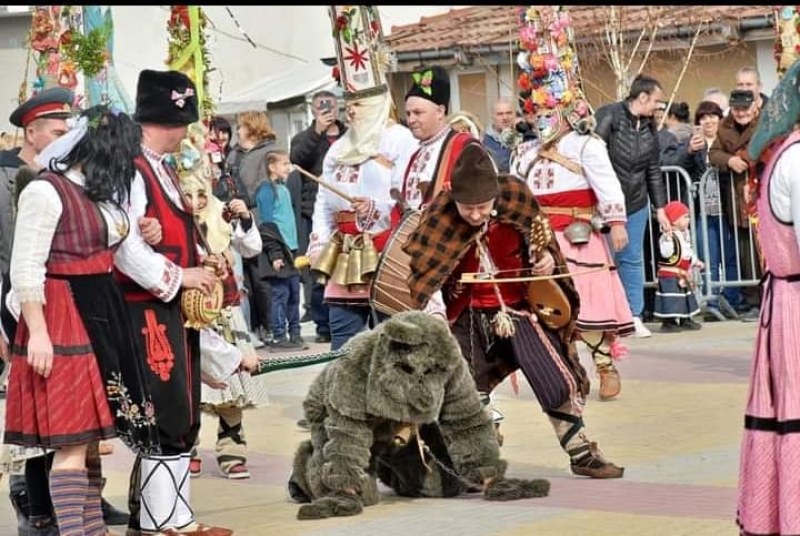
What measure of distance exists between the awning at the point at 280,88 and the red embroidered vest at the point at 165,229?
1811cm

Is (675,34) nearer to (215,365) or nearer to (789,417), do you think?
(215,365)

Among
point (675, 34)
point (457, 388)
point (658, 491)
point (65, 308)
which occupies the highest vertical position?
point (675, 34)

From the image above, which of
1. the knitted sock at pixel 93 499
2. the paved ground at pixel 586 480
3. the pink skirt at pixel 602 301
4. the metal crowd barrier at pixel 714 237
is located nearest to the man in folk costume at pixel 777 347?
the paved ground at pixel 586 480

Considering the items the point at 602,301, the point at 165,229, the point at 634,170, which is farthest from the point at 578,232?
the point at 165,229

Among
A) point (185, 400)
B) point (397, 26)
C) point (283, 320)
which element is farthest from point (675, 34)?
point (185, 400)

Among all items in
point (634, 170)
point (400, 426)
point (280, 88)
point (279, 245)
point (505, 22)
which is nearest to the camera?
point (400, 426)

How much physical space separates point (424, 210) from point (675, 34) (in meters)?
16.0

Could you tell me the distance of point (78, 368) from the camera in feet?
24.5

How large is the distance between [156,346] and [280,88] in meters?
20.9

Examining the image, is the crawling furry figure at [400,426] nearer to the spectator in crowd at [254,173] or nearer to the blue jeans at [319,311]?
the spectator in crowd at [254,173]

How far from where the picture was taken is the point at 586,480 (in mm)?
9398

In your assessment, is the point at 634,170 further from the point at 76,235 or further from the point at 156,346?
the point at 76,235

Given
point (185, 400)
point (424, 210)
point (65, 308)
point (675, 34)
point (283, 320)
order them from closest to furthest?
1. point (65, 308)
2. point (185, 400)
3. point (424, 210)
4. point (283, 320)
5. point (675, 34)

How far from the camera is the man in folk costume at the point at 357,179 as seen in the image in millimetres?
11391
